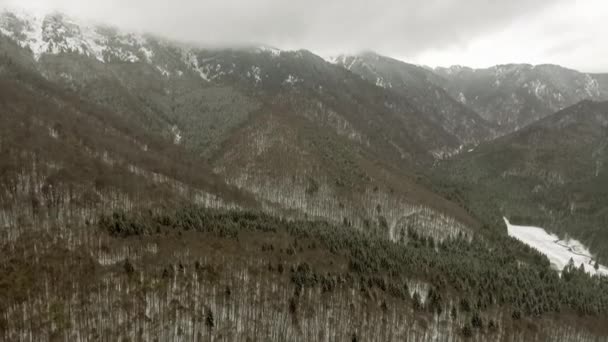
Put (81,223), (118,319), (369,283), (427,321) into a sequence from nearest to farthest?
1. (118,319)
2. (427,321)
3. (369,283)
4. (81,223)

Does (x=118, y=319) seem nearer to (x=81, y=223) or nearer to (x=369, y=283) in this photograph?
(x=81, y=223)

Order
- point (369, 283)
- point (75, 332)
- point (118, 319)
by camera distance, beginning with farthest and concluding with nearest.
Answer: point (369, 283)
point (118, 319)
point (75, 332)

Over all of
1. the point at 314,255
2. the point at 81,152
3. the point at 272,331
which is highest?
the point at 81,152

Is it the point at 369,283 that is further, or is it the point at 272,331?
the point at 369,283

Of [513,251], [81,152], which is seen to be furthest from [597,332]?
[81,152]

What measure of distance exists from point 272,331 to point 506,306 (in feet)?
218

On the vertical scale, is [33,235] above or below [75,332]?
above

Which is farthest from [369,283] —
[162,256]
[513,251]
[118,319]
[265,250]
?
[513,251]

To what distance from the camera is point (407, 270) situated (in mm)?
136250

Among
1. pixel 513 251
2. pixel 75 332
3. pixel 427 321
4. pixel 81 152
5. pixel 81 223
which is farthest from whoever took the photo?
pixel 513 251

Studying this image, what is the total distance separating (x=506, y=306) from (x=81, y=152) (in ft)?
507

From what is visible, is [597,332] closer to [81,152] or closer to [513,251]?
[513,251]

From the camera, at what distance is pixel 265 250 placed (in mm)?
132250

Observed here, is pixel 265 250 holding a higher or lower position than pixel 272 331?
higher
